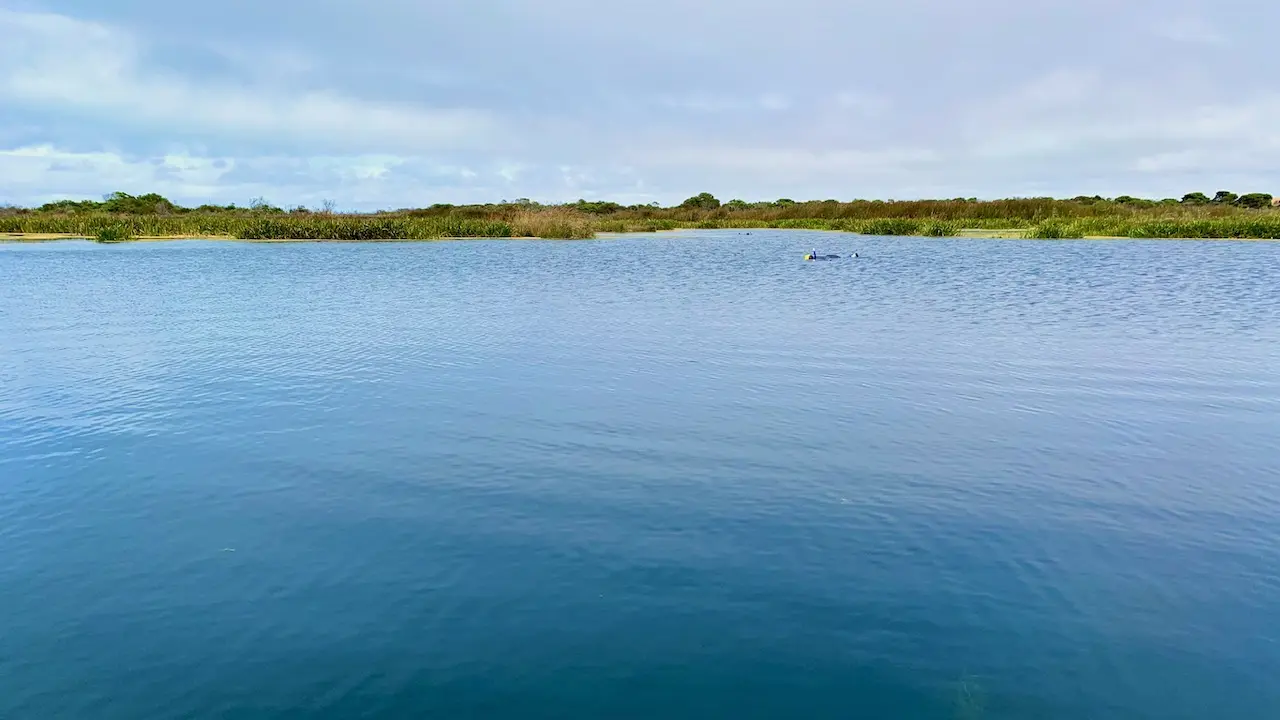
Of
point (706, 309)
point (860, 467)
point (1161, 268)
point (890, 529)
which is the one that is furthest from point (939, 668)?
point (1161, 268)

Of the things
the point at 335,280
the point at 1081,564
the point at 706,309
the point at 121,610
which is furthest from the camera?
the point at 335,280

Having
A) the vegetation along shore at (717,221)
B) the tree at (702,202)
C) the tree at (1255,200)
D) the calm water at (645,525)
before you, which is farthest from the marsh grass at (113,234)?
the tree at (1255,200)

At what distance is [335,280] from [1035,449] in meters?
29.6

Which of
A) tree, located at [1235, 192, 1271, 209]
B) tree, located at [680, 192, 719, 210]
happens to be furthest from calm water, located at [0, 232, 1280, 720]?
tree, located at [680, 192, 719, 210]

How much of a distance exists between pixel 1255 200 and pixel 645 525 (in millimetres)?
101727

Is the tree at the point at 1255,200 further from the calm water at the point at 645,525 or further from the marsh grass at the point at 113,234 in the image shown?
the marsh grass at the point at 113,234

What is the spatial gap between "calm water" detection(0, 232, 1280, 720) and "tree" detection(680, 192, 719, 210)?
338ft

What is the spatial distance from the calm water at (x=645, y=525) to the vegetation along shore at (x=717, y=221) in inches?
1727

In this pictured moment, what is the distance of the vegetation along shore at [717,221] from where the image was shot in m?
59.1

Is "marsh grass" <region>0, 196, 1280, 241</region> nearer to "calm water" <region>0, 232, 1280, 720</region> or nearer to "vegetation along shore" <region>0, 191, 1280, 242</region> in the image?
"vegetation along shore" <region>0, 191, 1280, 242</region>

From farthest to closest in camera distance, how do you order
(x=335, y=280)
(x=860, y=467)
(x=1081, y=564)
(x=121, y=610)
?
(x=335, y=280) → (x=860, y=467) → (x=1081, y=564) → (x=121, y=610)

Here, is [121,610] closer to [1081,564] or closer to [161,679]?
[161,679]

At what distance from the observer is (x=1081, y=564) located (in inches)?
307

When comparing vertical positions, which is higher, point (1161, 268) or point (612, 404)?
point (1161, 268)
